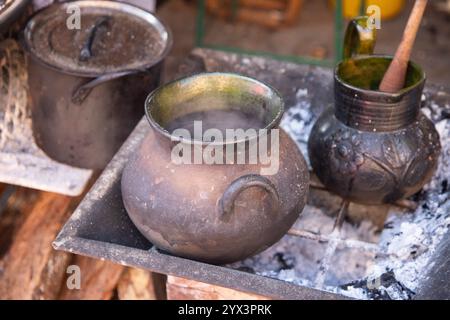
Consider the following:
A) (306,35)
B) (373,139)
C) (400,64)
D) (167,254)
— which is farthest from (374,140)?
(306,35)

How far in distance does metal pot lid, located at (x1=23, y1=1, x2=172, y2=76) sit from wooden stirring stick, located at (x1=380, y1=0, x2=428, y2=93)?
696 millimetres

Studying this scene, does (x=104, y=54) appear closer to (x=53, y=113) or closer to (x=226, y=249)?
(x=53, y=113)

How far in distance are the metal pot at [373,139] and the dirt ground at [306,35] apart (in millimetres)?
2007

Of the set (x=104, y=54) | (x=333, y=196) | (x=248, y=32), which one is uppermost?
(x=104, y=54)

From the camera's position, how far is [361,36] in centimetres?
182

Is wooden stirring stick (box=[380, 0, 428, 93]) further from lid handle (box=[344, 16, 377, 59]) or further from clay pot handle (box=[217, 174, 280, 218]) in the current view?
clay pot handle (box=[217, 174, 280, 218])

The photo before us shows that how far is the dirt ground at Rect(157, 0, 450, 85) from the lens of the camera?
3.87 metres

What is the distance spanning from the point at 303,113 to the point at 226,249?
0.75 metres

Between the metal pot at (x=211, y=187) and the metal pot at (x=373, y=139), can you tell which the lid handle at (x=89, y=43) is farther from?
the metal pot at (x=373, y=139)

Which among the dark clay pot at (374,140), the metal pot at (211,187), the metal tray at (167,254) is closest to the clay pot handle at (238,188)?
the metal pot at (211,187)

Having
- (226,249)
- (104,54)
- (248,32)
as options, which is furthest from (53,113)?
(248,32)

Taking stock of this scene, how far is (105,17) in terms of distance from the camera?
2129 millimetres

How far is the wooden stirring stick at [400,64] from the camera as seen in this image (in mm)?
1644

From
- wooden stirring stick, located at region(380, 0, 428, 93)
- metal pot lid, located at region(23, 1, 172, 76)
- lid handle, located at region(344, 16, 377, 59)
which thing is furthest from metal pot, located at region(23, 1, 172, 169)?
wooden stirring stick, located at region(380, 0, 428, 93)
